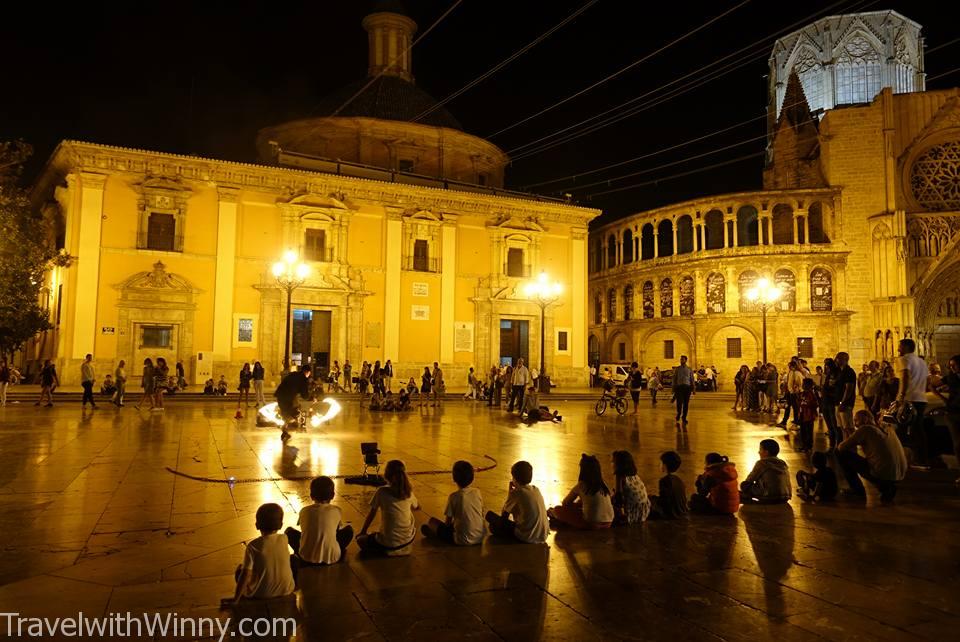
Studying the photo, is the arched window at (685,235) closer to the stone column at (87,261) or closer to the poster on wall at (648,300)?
the poster on wall at (648,300)

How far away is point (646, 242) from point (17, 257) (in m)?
37.6

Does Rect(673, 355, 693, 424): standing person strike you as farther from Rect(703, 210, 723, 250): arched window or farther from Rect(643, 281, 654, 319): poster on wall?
Rect(703, 210, 723, 250): arched window

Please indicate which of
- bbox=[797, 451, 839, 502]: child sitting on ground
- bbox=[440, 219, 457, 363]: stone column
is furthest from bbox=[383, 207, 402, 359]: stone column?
bbox=[797, 451, 839, 502]: child sitting on ground

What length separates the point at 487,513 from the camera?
16.9 feet

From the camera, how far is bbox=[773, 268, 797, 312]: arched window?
3756 cm

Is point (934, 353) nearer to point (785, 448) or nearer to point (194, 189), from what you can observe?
point (785, 448)

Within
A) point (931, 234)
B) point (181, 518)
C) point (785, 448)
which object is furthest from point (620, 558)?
point (931, 234)

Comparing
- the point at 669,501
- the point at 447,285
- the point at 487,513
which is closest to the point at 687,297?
the point at 447,285

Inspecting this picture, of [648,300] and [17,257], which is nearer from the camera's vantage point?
[17,257]

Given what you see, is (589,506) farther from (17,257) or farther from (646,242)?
(646,242)

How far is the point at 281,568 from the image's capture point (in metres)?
3.76

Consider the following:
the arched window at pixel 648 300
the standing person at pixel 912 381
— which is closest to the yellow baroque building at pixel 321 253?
the arched window at pixel 648 300

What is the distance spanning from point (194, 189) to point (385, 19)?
20252 millimetres

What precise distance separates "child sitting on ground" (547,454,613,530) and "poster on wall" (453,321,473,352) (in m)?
24.6
